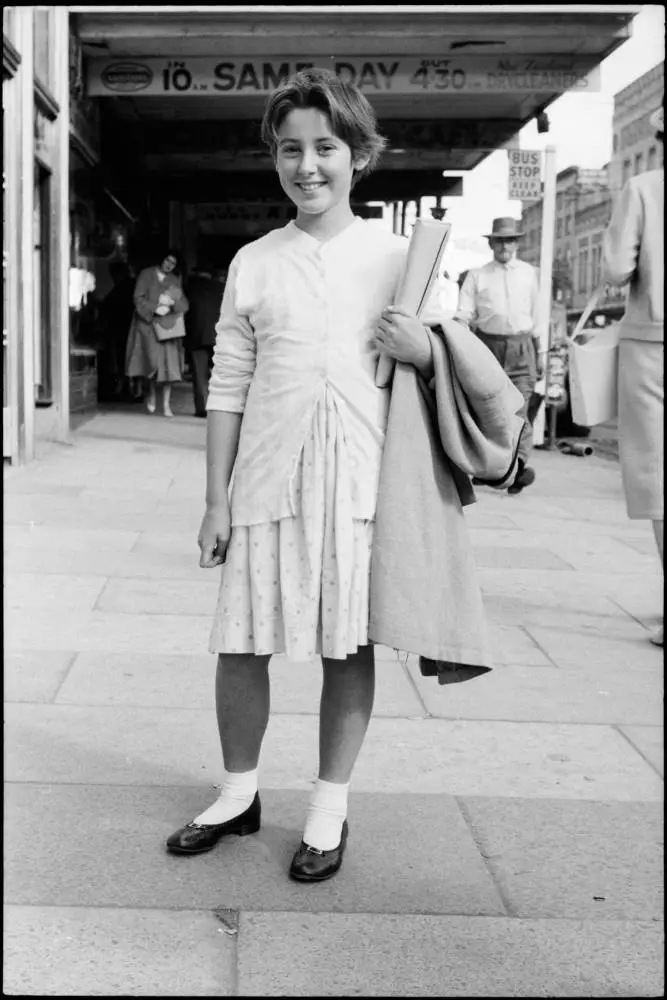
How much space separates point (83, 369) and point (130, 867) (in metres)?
12.3

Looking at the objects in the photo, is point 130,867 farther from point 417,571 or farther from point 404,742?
point 404,742

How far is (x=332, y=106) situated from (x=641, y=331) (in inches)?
80.7

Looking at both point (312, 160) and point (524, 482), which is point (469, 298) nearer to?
point (524, 482)

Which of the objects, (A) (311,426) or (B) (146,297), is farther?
(B) (146,297)

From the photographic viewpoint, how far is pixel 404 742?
3.56m

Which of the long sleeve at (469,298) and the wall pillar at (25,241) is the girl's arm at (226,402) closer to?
the long sleeve at (469,298)

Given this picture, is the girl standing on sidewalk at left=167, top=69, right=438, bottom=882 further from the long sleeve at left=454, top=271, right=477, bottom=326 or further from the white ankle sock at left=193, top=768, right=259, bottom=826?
the long sleeve at left=454, top=271, right=477, bottom=326

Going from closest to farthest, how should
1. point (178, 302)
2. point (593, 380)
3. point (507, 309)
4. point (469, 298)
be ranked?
1. point (593, 380)
2. point (507, 309)
3. point (469, 298)
4. point (178, 302)

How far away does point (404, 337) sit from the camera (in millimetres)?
2506

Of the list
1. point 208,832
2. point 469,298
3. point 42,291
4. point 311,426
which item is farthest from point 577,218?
point 208,832

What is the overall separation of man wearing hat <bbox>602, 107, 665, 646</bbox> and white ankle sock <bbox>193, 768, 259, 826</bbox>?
2.04 meters

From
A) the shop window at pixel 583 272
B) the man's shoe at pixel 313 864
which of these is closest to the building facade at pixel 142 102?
Result: the man's shoe at pixel 313 864

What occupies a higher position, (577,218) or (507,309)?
(577,218)

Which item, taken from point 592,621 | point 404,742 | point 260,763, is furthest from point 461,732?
point 592,621
